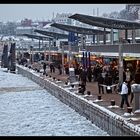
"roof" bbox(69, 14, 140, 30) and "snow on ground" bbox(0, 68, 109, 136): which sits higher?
"roof" bbox(69, 14, 140, 30)

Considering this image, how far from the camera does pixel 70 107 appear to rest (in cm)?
2192

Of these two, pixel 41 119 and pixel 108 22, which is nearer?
pixel 41 119

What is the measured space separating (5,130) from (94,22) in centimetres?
1930

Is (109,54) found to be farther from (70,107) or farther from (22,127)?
(22,127)

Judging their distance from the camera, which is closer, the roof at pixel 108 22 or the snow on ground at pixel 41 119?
the snow on ground at pixel 41 119

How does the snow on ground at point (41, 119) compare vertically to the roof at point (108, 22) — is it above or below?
below

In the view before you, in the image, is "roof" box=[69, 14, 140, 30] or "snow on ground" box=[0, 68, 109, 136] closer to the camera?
"snow on ground" box=[0, 68, 109, 136]

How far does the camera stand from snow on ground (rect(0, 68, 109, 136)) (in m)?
14.4

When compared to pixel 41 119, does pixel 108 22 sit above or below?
above

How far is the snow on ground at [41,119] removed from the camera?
1438cm

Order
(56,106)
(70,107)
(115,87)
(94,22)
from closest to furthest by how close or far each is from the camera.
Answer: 1. (115,87)
2. (70,107)
3. (56,106)
4. (94,22)

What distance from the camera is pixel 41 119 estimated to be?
18.4 meters

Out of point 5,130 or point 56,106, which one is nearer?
point 5,130

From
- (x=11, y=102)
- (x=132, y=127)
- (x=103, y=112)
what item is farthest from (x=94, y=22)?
(x=132, y=127)
